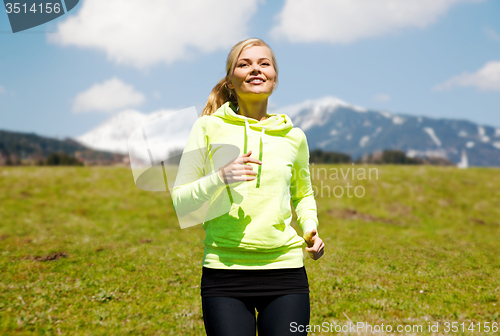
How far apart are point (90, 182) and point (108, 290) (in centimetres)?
2421

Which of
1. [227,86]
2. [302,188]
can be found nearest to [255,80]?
[227,86]

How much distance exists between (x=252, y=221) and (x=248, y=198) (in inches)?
7.6

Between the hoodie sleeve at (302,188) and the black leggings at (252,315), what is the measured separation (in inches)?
28.7

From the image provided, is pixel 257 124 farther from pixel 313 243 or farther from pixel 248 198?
pixel 313 243

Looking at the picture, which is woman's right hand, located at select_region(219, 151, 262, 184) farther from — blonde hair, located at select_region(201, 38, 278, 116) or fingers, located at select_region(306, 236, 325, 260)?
blonde hair, located at select_region(201, 38, 278, 116)

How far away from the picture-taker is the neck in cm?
337

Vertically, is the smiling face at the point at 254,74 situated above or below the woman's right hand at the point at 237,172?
above

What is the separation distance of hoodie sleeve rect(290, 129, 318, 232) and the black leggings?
73 centimetres

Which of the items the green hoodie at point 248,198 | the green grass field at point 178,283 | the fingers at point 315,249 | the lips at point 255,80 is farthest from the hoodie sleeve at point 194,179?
the green grass field at point 178,283

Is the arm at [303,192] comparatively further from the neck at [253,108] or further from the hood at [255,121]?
the neck at [253,108]

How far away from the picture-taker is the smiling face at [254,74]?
10.5 ft

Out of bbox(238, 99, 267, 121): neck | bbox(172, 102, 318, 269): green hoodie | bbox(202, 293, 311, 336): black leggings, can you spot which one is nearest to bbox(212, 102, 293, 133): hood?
bbox(172, 102, 318, 269): green hoodie

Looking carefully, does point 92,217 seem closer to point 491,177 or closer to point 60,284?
point 60,284

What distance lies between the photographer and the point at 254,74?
3223 millimetres
